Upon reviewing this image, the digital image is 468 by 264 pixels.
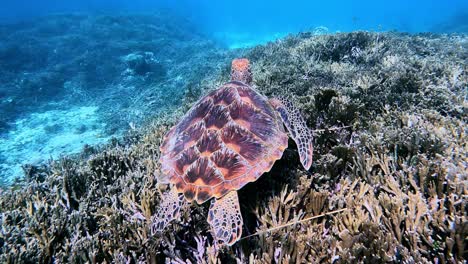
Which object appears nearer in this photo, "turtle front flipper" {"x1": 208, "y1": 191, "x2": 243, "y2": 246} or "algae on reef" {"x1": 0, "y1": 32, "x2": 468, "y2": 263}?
"algae on reef" {"x1": 0, "y1": 32, "x2": 468, "y2": 263}

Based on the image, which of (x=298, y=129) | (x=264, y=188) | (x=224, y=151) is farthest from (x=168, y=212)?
(x=298, y=129)

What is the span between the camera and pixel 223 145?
104 inches

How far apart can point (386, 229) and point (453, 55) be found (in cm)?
812

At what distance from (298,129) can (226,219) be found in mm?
1534

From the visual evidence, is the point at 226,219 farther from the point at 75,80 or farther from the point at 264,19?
the point at 264,19

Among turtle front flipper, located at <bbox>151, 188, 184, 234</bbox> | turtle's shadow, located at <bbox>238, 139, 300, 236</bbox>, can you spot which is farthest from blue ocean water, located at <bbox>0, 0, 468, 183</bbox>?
turtle's shadow, located at <bbox>238, 139, 300, 236</bbox>

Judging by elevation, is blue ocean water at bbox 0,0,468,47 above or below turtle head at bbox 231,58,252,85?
above

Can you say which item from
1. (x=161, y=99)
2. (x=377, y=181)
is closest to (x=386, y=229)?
(x=377, y=181)

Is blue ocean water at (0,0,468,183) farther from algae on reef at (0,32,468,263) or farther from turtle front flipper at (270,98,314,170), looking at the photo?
turtle front flipper at (270,98,314,170)

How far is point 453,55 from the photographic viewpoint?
7.21 m

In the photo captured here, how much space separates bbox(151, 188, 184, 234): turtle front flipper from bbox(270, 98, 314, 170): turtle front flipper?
57.8 inches

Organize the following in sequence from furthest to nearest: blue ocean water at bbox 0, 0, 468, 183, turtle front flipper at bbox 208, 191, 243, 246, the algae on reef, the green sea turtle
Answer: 1. blue ocean water at bbox 0, 0, 468, 183
2. the green sea turtle
3. turtle front flipper at bbox 208, 191, 243, 246
4. the algae on reef

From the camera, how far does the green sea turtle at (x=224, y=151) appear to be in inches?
94.1

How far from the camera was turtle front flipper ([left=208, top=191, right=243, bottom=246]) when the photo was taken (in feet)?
6.87
